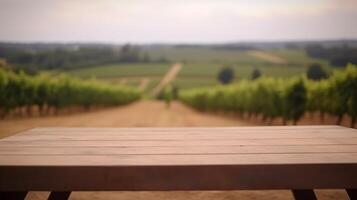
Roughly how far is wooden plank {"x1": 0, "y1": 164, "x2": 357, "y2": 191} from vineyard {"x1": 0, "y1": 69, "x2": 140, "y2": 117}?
12.6 metres

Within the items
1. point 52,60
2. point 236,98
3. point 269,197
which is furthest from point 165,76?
point 269,197

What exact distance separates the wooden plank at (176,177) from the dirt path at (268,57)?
40.8 meters

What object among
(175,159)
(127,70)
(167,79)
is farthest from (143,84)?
(175,159)

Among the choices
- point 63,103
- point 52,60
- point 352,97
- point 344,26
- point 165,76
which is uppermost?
point 344,26

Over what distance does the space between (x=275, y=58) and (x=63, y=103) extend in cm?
3412

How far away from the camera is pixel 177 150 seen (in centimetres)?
167

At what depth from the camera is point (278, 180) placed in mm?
1408

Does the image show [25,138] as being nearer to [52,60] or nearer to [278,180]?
[278,180]

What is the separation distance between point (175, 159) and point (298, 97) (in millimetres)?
9868

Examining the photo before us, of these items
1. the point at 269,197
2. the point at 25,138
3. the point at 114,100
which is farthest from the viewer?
the point at 114,100

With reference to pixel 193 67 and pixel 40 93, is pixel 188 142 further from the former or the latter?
pixel 193 67

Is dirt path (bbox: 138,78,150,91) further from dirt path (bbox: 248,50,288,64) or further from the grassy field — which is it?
dirt path (bbox: 248,50,288,64)

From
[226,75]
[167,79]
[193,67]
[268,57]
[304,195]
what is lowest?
[167,79]

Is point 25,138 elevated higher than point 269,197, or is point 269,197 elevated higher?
Answer: point 25,138
